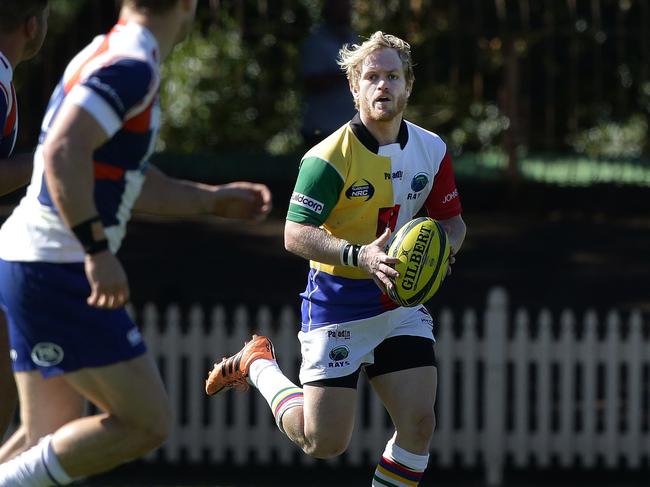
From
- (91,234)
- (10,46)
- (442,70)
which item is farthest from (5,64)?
(442,70)

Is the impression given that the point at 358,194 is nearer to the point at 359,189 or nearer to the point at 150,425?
the point at 359,189

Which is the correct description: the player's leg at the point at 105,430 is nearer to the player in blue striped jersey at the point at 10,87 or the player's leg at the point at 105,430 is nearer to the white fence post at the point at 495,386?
the player in blue striped jersey at the point at 10,87

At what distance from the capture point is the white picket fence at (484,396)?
9227 mm

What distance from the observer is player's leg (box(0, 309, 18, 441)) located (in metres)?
5.22

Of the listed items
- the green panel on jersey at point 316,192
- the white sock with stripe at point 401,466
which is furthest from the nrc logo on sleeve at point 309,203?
the white sock with stripe at point 401,466

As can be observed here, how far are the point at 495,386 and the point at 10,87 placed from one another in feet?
15.5

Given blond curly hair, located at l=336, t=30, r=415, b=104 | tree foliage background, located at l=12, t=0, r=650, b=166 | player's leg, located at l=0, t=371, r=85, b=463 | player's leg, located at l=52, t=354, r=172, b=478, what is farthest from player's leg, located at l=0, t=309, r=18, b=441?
tree foliage background, located at l=12, t=0, r=650, b=166

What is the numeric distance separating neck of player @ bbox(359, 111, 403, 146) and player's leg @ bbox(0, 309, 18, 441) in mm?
1599

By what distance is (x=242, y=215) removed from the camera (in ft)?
15.3

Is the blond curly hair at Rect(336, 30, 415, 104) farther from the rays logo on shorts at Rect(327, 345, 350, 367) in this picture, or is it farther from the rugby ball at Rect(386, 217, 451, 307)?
the rays logo on shorts at Rect(327, 345, 350, 367)

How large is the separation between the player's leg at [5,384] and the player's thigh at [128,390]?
2.47 feet

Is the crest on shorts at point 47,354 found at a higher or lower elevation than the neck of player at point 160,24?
lower

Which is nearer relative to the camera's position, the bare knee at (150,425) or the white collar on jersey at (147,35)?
the white collar on jersey at (147,35)

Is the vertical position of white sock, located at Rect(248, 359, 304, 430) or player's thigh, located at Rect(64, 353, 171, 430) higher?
player's thigh, located at Rect(64, 353, 171, 430)
